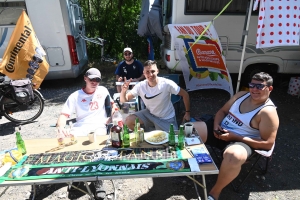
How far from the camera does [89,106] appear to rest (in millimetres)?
2697

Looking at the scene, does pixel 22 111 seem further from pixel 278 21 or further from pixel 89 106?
pixel 278 21

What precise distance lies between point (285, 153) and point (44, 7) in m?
4.98

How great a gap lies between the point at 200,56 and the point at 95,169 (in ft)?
10.4

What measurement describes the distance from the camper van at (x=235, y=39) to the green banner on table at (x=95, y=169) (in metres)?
3.13

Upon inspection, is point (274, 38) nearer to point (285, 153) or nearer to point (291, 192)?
point (285, 153)

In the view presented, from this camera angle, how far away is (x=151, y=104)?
9.41ft

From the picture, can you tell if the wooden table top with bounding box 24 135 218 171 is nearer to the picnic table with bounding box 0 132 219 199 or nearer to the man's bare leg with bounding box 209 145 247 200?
the picnic table with bounding box 0 132 219 199

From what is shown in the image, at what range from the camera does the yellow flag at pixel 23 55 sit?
4.12m

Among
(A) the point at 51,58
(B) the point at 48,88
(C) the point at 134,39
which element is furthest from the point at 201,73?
(C) the point at 134,39

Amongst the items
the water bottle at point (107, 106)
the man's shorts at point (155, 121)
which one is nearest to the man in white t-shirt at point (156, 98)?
the man's shorts at point (155, 121)

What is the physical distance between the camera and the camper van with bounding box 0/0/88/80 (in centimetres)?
467

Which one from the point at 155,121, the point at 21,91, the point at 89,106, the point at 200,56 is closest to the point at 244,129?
the point at 155,121

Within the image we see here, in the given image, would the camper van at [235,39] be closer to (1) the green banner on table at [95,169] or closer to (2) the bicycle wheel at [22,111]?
(2) the bicycle wheel at [22,111]

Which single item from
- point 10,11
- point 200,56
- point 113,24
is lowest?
point 200,56
